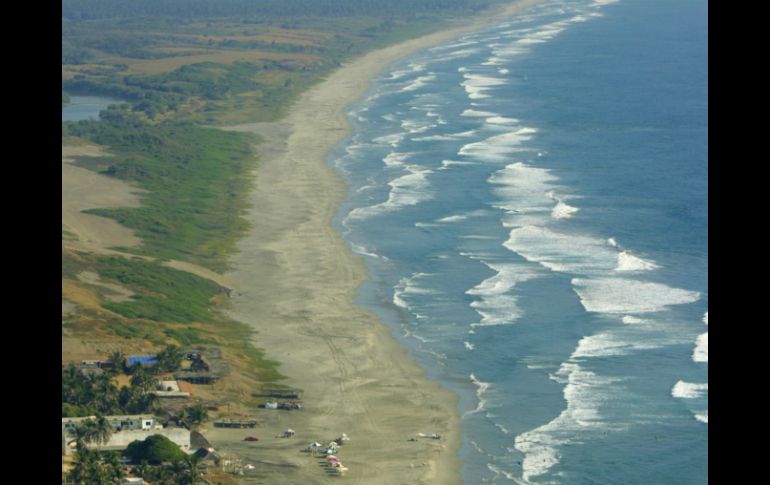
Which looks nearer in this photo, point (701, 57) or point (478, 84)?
point (478, 84)

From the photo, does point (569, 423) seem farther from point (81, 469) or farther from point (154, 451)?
point (81, 469)

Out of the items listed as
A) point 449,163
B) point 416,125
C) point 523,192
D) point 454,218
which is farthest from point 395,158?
point 454,218

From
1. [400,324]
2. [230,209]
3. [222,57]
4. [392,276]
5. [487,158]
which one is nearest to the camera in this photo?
[400,324]

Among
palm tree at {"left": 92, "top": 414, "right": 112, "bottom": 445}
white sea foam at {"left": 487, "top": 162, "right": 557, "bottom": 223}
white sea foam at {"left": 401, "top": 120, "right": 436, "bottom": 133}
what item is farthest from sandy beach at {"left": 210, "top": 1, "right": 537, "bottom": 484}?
white sea foam at {"left": 401, "top": 120, "right": 436, "bottom": 133}

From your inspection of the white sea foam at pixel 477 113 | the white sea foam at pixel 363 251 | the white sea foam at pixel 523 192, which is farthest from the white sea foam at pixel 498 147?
the white sea foam at pixel 363 251

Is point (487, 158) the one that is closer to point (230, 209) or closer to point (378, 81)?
point (230, 209)

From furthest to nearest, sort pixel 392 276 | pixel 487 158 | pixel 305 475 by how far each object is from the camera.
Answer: pixel 487 158 → pixel 392 276 → pixel 305 475
